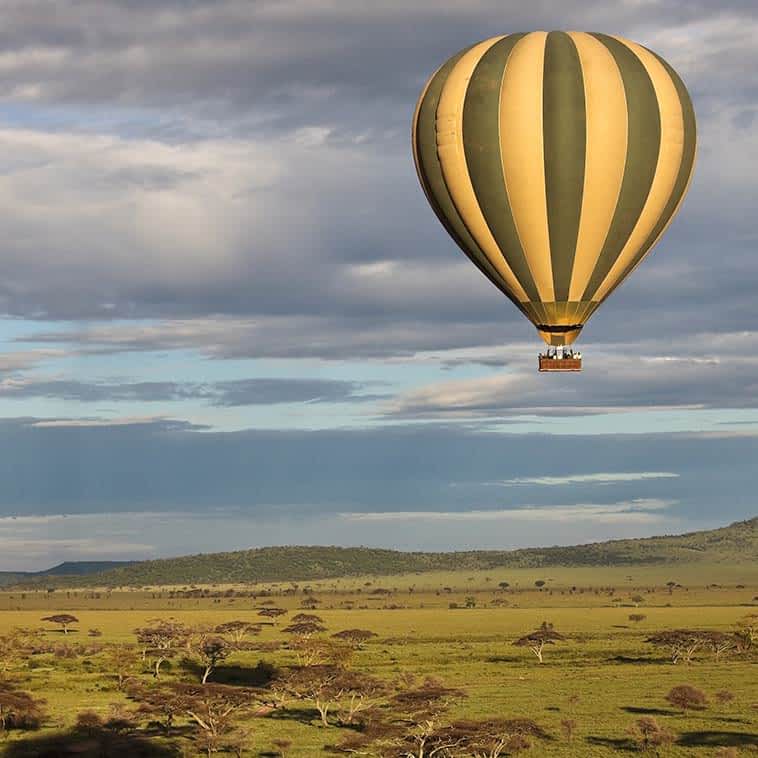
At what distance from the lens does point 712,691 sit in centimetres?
6338

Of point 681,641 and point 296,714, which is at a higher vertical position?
point 681,641

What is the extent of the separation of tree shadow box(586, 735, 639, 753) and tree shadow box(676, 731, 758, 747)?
6.16 feet

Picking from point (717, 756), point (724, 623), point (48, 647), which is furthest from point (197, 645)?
point (724, 623)

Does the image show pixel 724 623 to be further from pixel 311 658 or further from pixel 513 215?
pixel 513 215

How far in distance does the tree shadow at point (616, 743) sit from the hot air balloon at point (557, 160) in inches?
801

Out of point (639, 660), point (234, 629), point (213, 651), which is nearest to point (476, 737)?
point (213, 651)

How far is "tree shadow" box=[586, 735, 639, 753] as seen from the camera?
4781 centimetres

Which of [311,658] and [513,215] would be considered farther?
[311,658]

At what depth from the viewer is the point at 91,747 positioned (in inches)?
1938

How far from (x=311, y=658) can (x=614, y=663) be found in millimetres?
18888

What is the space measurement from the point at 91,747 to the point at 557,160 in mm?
29249

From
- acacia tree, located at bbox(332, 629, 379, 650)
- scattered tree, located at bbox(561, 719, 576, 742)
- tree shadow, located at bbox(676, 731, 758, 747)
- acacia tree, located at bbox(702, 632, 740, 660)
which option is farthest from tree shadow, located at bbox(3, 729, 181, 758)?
acacia tree, located at bbox(702, 632, 740, 660)

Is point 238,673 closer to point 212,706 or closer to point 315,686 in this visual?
point 315,686

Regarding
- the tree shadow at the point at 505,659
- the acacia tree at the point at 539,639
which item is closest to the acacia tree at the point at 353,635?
the tree shadow at the point at 505,659
